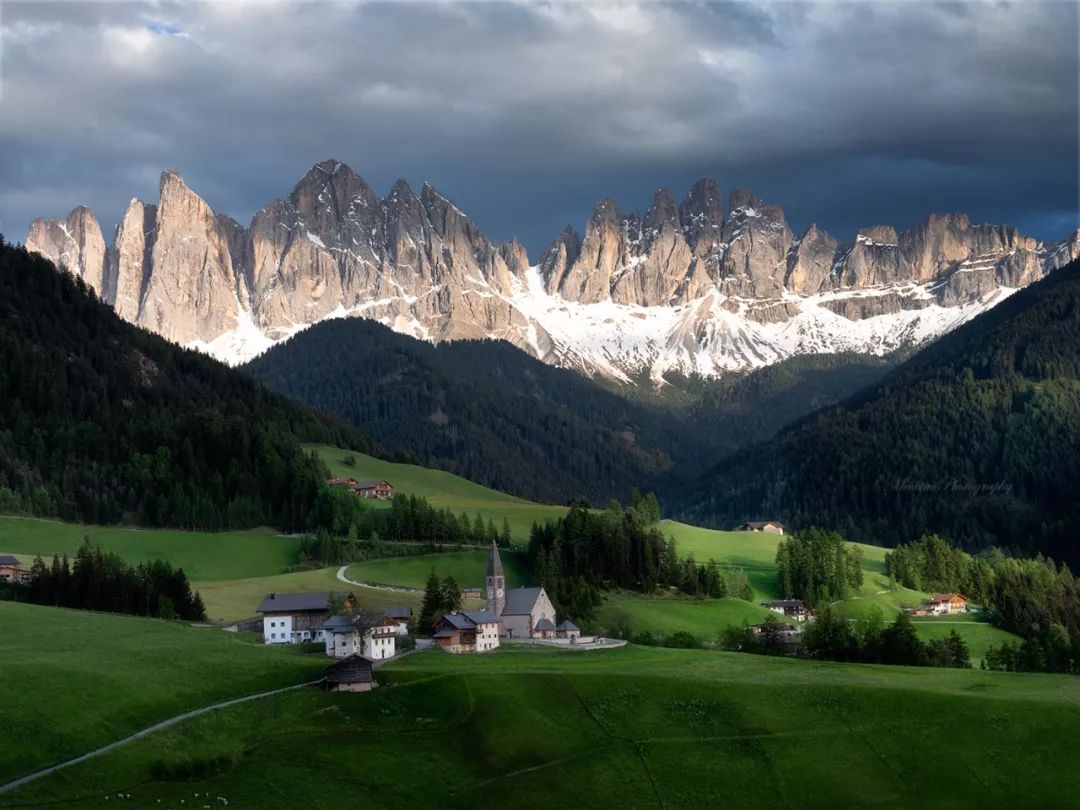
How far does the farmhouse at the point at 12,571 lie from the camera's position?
145 metres

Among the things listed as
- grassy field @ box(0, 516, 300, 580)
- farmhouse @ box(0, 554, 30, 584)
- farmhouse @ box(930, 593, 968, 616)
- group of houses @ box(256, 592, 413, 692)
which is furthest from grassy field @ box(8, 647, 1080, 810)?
grassy field @ box(0, 516, 300, 580)

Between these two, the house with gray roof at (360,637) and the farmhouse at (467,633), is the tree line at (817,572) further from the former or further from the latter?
the house with gray roof at (360,637)

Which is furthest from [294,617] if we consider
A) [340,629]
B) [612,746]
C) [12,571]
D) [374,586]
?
[612,746]

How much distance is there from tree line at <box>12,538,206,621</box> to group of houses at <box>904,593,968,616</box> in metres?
93.8

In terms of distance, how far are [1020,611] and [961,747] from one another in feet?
307

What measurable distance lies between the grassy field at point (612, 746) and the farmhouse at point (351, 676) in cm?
111

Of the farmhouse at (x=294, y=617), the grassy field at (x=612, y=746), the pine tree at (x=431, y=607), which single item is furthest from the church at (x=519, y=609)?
the grassy field at (x=612, y=746)

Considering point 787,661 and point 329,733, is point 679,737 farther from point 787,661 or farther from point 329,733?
point 787,661

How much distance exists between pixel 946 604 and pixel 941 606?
41.8 inches

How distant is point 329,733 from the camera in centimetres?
8362

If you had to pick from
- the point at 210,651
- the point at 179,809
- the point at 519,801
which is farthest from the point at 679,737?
the point at 210,651

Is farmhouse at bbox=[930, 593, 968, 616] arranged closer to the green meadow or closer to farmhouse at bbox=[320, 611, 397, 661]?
the green meadow

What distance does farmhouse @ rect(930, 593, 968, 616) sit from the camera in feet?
597

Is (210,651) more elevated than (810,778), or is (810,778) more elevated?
(210,651)
